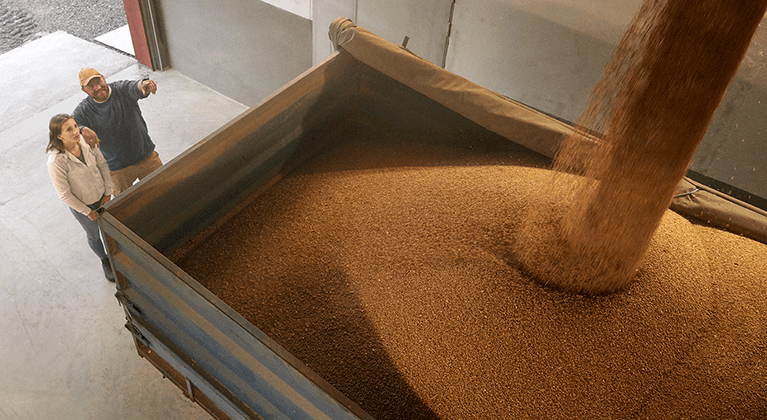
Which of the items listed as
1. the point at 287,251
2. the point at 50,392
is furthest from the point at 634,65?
the point at 50,392

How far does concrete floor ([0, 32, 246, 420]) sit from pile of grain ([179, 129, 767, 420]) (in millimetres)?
1008

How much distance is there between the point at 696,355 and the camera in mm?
1953

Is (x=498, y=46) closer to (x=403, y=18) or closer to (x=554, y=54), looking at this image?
(x=554, y=54)

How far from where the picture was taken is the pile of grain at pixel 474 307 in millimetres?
1831

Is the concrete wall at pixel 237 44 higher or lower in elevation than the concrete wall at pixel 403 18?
lower

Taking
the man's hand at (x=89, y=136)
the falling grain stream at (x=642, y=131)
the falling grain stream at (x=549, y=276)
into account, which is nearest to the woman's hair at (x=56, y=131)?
the man's hand at (x=89, y=136)

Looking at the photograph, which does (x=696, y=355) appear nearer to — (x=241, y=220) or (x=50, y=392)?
(x=241, y=220)

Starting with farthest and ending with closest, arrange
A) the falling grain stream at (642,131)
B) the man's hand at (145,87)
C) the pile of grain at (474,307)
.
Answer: the man's hand at (145,87) → the pile of grain at (474,307) → the falling grain stream at (642,131)

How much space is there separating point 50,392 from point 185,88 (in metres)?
3.00

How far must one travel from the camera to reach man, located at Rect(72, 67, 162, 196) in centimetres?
291

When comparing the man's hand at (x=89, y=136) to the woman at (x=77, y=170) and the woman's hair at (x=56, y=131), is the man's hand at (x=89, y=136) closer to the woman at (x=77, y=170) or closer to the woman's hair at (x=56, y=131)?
the woman at (x=77, y=170)

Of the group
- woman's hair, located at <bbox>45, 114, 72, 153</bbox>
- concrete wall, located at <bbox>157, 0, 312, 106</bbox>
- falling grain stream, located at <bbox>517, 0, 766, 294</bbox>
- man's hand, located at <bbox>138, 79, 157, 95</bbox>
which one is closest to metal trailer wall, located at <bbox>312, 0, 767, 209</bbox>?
concrete wall, located at <bbox>157, 0, 312, 106</bbox>

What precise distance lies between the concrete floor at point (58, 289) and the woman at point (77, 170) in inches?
16.8

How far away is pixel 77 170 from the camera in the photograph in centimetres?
274
